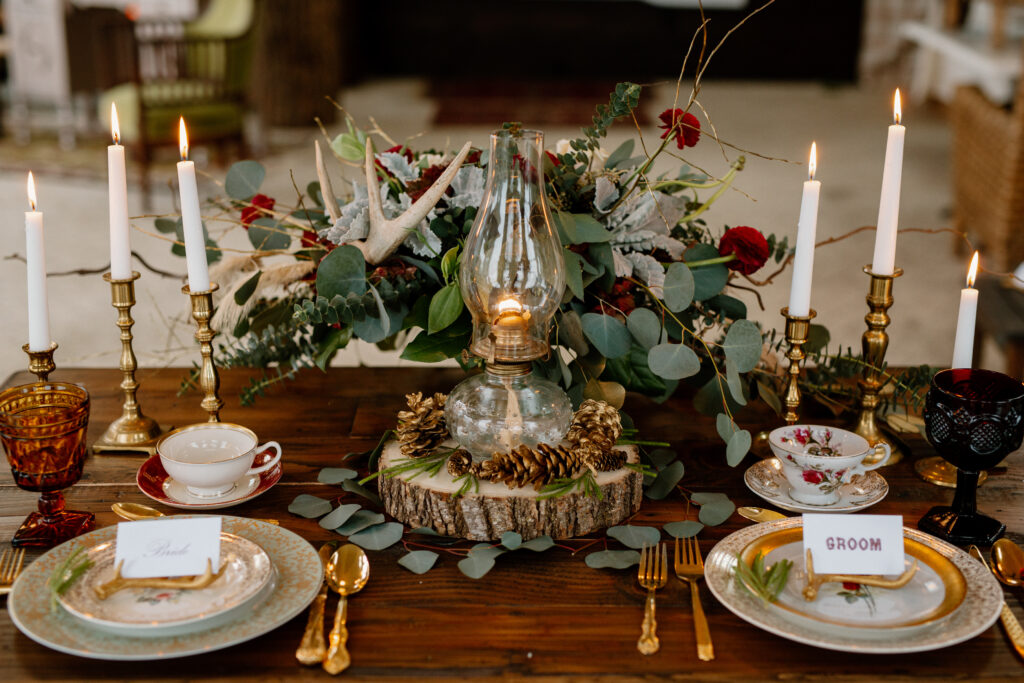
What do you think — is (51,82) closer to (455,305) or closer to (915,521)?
(455,305)

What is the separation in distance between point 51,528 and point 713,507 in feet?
2.19

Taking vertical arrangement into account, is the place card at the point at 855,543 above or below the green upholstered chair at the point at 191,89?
below

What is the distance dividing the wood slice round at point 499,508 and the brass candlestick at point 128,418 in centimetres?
36

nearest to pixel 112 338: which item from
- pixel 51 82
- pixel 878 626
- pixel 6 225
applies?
pixel 6 225

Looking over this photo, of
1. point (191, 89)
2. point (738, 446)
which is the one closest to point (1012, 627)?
point (738, 446)

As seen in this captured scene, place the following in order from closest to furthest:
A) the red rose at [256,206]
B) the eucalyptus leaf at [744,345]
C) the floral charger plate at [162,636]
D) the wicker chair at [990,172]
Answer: the floral charger plate at [162,636] → the eucalyptus leaf at [744,345] → the red rose at [256,206] → the wicker chair at [990,172]

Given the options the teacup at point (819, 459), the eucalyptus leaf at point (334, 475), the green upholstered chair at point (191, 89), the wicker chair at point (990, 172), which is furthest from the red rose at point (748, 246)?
the green upholstered chair at point (191, 89)

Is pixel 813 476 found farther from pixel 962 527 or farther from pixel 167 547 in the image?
pixel 167 547

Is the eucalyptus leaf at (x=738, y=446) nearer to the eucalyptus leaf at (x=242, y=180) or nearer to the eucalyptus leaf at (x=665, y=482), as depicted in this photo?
the eucalyptus leaf at (x=665, y=482)

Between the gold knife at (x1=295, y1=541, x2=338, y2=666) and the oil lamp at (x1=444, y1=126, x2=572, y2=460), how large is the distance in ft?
0.79

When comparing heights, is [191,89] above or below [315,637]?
above

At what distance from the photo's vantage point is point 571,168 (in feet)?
4.09

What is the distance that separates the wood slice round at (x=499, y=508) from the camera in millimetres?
1013

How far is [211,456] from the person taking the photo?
112 cm
